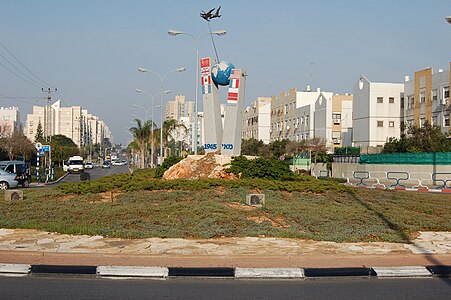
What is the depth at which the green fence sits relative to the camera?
3898cm

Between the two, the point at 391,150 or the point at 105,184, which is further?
the point at 391,150

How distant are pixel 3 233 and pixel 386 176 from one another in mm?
33209

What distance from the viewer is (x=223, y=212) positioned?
46.4 feet

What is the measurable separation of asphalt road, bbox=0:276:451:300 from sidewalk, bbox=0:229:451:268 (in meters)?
0.77

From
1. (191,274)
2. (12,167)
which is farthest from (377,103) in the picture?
(191,274)

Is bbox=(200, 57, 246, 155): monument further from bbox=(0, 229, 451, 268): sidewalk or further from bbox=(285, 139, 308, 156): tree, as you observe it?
bbox=(285, 139, 308, 156): tree

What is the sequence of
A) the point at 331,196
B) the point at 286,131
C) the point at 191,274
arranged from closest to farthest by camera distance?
1. the point at 191,274
2. the point at 331,196
3. the point at 286,131

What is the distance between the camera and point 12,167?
3550 centimetres

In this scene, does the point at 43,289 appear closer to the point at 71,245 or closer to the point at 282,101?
the point at 71,245

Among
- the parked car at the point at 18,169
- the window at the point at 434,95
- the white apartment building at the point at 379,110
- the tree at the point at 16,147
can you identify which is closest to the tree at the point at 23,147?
the tree at the point at 16,147

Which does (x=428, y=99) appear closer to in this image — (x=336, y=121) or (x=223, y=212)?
(x=336, y=121)

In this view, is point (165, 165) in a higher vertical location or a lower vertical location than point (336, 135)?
lower

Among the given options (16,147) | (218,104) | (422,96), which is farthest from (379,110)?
(16,147)

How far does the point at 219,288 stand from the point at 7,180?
28.0m
